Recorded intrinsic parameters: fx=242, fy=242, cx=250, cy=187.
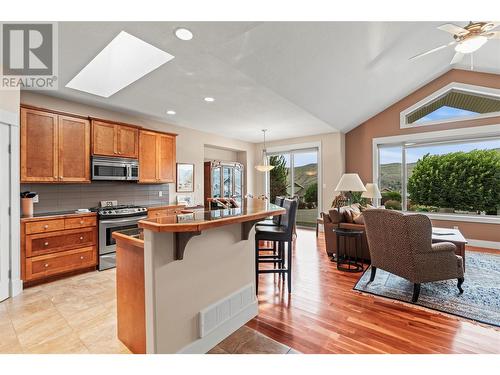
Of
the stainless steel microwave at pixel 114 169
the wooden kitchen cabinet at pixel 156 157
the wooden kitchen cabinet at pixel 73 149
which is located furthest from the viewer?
the wooden kitchen cabinet at pixel 156 157

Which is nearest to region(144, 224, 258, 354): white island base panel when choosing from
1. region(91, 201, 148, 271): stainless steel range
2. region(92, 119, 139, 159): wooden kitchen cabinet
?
region(91, 201, 148, 271): stainless steel range

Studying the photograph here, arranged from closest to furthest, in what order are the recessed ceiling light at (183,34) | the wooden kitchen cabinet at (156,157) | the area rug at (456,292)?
1. the recessed ceiling light at (183,34)
2. the area rug at (456,292)
3. the wooden kitchen cabinet at (156,157)

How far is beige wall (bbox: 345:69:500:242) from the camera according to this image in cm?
500

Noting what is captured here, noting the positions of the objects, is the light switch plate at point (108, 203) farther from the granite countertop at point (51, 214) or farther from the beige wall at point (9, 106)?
the beige wall at point (9, 106)

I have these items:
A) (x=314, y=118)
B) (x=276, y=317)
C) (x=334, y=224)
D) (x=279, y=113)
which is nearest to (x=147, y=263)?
(x=276, y=317)

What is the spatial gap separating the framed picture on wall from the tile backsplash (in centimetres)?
44

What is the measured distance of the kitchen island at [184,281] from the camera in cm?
150

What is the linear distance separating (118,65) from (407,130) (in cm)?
616

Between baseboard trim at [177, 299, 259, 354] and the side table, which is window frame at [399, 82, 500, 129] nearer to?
the side table

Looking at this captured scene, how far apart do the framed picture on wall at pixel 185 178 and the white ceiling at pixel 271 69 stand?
0.97 metres

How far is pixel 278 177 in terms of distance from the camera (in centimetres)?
785

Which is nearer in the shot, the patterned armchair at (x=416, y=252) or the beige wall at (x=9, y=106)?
the patterned armchair at (x=416, y=252)

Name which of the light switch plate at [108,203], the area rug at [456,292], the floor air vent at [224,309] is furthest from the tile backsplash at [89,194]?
the area rug at [456,292]

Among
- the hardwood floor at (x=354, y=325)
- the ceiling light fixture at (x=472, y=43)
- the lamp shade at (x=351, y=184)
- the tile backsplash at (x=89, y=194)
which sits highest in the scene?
the ceiling light fixture at (x=472, y=43)
